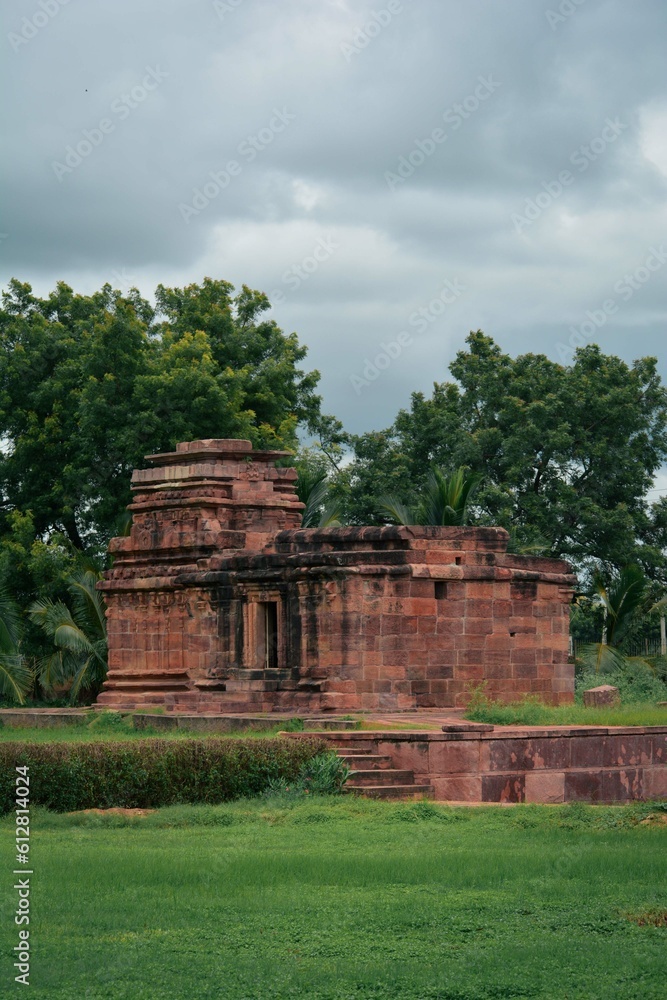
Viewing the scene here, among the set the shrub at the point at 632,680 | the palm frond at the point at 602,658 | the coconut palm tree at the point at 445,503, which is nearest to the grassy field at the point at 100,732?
the coconut palm tree at the point at 445,503

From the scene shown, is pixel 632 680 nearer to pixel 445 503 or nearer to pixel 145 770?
pixel 445 503

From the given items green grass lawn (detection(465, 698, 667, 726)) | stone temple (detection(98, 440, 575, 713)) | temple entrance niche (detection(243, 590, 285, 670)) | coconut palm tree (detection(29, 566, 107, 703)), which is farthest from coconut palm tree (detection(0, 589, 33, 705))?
green grass lawn (detection(465, 698, 667, 726))

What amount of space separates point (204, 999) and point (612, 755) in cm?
1232

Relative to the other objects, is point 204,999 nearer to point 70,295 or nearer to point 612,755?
point 612,755

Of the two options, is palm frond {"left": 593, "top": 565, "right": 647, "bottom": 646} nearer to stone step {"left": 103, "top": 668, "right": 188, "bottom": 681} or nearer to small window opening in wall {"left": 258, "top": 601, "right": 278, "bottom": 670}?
small window opening in wall {"left": 258, "top": 601, "right": 278, "bottom": 670}

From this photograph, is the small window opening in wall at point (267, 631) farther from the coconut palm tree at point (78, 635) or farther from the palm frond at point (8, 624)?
the palm frond at point (8, 624)

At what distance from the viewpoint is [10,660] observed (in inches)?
1314

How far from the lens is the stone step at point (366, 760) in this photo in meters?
18.8

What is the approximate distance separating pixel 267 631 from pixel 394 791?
8.30 m

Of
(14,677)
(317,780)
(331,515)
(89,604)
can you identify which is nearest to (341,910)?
(317,780)

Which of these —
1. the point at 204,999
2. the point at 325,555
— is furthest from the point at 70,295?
the point at 204,999

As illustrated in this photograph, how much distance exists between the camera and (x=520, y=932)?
1036cm

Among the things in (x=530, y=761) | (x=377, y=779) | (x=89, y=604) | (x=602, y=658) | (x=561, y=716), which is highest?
A: (x=89, y=604)

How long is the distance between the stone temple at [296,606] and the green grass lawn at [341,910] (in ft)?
28.0
